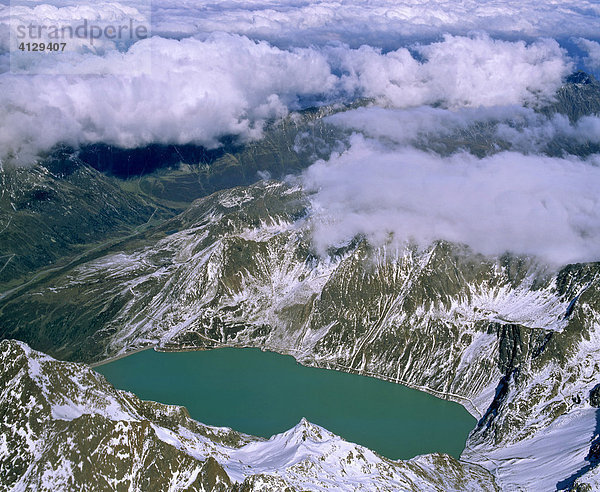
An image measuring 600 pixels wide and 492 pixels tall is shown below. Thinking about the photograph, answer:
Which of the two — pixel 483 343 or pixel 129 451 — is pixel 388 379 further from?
pixel 129 451

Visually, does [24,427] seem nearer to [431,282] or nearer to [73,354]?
[73,354]

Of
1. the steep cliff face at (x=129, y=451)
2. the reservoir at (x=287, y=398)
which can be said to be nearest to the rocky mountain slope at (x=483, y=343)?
the reservoir at (x=287, y=398)

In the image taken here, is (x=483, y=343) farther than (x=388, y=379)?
No

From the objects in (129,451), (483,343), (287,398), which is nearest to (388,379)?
(483,343)

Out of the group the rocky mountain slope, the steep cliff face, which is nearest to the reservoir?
the rocky mountain slope

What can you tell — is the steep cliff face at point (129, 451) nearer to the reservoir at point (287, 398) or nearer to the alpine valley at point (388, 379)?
the alpine valley at point (388, 379)

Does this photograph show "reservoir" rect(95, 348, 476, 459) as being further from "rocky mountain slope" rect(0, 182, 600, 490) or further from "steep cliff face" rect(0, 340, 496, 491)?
"steep cliff face" rect(0, 340, 496, 491)
